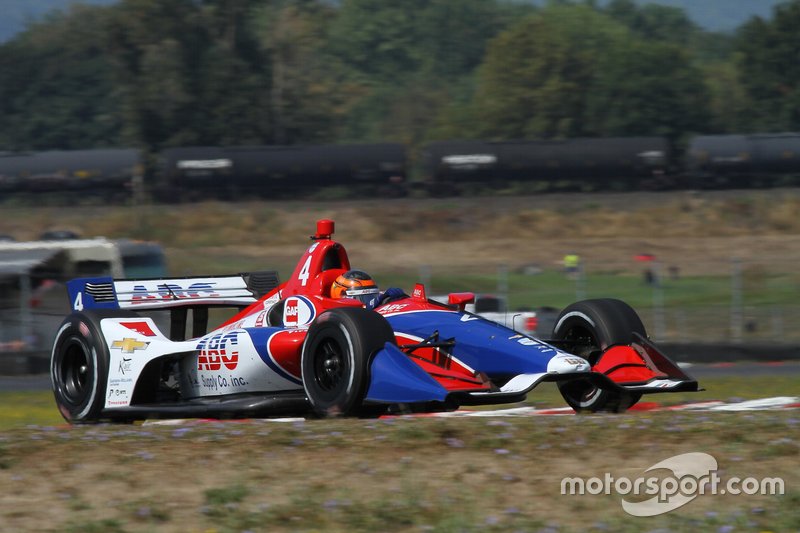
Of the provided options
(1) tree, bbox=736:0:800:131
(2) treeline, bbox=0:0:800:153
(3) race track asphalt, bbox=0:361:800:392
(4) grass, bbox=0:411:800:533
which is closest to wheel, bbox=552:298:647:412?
(4) grass, bbox=0:411:800:533

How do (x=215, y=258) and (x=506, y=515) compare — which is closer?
(x=506, y=515)

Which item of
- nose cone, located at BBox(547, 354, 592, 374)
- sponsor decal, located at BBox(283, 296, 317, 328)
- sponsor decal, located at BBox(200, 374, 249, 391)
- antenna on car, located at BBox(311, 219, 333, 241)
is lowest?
sponsor decal, located at BBox(200, 374, 249, 391)

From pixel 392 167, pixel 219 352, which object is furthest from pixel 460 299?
pixel 392 167

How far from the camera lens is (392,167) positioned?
2406 inches

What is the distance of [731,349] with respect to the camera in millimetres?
23766

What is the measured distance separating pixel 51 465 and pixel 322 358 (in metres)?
2.86

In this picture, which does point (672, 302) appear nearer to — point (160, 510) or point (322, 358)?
point (322, 358)

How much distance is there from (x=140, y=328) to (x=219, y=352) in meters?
0.88

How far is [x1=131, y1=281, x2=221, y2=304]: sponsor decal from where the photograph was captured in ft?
41.9

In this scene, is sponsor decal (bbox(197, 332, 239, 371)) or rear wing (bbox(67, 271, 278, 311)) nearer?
sponsor decal (bbox(197, 332, 239, 371))

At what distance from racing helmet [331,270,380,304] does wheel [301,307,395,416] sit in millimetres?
1178

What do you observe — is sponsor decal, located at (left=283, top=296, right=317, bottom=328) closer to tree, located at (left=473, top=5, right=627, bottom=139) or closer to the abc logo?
the abc logo

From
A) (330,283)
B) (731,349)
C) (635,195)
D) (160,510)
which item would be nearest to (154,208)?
(635,195)

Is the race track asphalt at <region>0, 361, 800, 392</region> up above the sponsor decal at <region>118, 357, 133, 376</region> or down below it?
below
